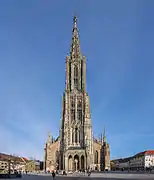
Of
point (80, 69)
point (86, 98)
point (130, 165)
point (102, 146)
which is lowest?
point (130, 165)

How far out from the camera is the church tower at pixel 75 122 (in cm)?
8762

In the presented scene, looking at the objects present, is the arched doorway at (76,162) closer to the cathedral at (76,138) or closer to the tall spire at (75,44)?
the cathedral at (76,138)

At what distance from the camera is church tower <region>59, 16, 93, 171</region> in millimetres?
87625

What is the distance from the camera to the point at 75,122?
9112cm

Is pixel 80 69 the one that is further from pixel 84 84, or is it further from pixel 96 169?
pixel 96 169

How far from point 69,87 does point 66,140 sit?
18.4 metres

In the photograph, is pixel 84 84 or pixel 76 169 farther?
pixel 84 84

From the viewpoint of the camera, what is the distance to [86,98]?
95312 millimetres

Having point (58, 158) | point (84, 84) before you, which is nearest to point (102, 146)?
point (58, 158)

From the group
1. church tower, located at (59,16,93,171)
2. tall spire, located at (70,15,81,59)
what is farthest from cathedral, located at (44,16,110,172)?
tall spire, located at (70,15,81,59)

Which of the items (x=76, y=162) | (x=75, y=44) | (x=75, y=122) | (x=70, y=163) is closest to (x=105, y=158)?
(x=76, y=162)

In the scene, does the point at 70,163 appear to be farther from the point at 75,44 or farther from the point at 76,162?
the point at 75,44

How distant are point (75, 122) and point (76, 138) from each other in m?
4.95

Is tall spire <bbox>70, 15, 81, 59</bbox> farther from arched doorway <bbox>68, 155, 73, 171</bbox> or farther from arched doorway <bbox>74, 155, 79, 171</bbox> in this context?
arched doorway <bbox>68, 155, 73, 171</bbox>
